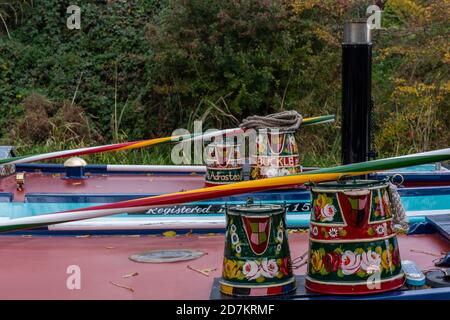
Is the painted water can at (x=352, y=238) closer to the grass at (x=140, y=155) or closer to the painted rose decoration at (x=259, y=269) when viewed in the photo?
the painted rose decoration at (x=259, y=269)

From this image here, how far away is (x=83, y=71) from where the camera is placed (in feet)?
36.7

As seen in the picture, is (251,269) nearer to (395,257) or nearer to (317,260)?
(317,260)

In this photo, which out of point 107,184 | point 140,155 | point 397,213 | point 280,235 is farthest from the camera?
point 140,155

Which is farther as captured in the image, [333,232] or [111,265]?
[111,265]

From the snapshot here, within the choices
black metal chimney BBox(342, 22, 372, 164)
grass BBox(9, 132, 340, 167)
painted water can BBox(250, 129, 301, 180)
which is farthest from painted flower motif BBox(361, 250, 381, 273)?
grass BBox(9, 132, 340, 167)

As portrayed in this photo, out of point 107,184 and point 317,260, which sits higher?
point 107,184

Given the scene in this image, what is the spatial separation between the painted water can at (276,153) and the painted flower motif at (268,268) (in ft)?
5.87

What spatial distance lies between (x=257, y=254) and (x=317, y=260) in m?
0.20

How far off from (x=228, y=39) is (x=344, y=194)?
6.79m

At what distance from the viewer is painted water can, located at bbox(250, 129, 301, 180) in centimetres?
472

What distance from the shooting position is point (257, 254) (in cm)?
293

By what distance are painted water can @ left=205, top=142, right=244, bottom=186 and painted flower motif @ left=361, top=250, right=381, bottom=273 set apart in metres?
2.17

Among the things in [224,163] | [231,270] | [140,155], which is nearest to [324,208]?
[231,270]
